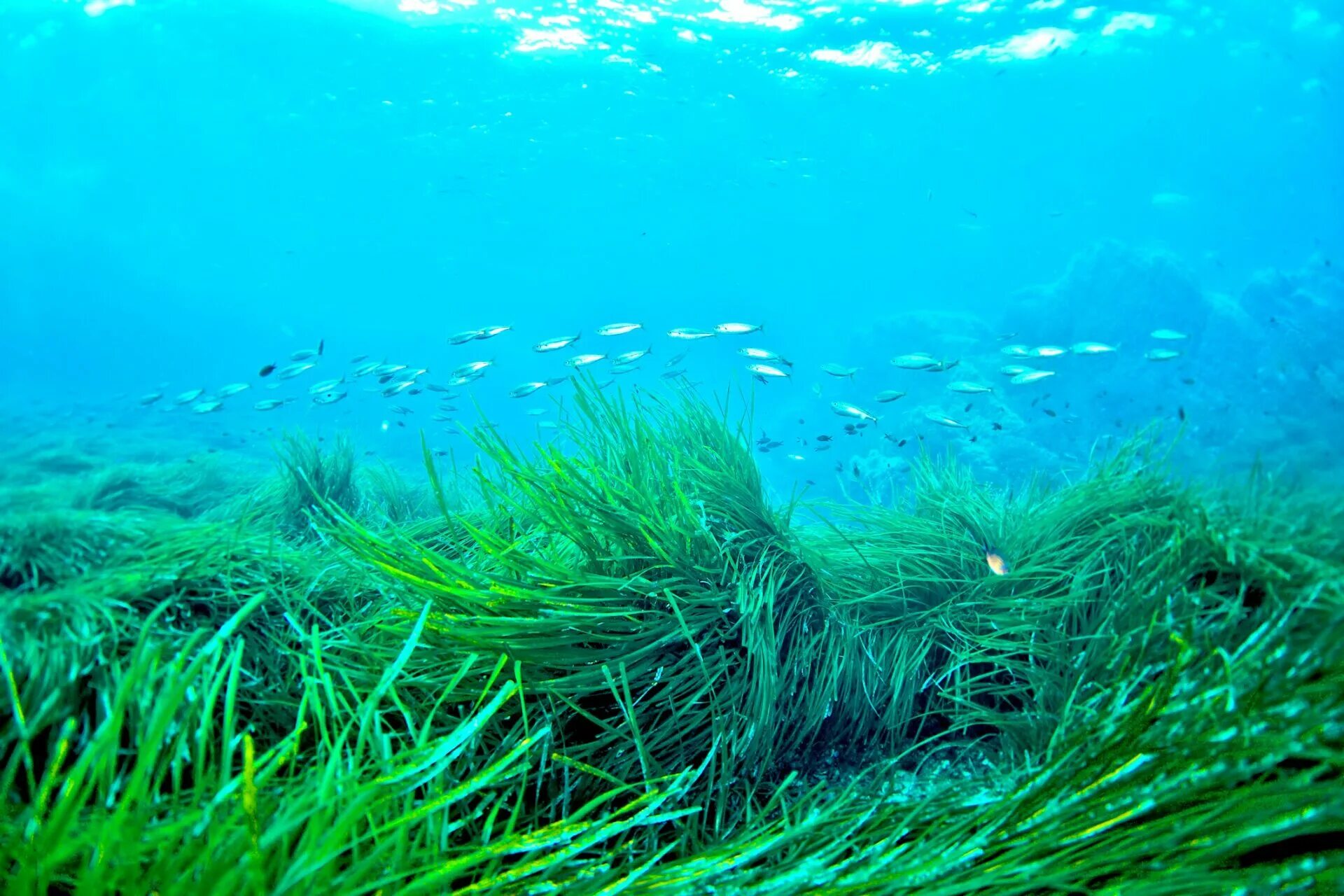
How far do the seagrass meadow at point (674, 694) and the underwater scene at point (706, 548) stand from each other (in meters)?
0.01

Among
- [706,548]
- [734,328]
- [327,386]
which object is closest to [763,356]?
[734,328]

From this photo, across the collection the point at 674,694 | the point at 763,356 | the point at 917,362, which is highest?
the point at 674,694

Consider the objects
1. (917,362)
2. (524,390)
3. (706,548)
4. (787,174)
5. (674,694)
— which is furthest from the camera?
(787,174)

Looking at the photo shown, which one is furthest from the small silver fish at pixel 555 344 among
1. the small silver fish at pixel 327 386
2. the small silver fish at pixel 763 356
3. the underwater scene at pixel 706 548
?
the small silver fish at pixel 327 386

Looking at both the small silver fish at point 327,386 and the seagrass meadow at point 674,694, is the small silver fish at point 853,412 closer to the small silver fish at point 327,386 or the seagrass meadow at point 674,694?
the seagrass meadow at point 674,694

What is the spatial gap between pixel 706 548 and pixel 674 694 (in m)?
0.43

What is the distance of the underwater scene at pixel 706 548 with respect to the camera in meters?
1.02

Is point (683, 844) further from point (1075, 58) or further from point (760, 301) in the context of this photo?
point (760, 301)

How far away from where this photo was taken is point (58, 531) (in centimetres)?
162

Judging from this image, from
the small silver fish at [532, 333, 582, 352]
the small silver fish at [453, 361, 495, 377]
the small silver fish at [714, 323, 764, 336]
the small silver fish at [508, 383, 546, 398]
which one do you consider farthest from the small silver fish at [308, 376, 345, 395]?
the small silver fish at [714, 323, 764, 336]

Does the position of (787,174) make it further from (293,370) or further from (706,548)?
(706,548)

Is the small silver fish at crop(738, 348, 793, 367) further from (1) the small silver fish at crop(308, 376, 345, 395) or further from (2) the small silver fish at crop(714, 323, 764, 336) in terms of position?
(1) the small silver fish at crop(308, 376, 345, 395)

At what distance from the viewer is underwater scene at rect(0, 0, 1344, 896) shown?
1.02 meters

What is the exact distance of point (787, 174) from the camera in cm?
4541
